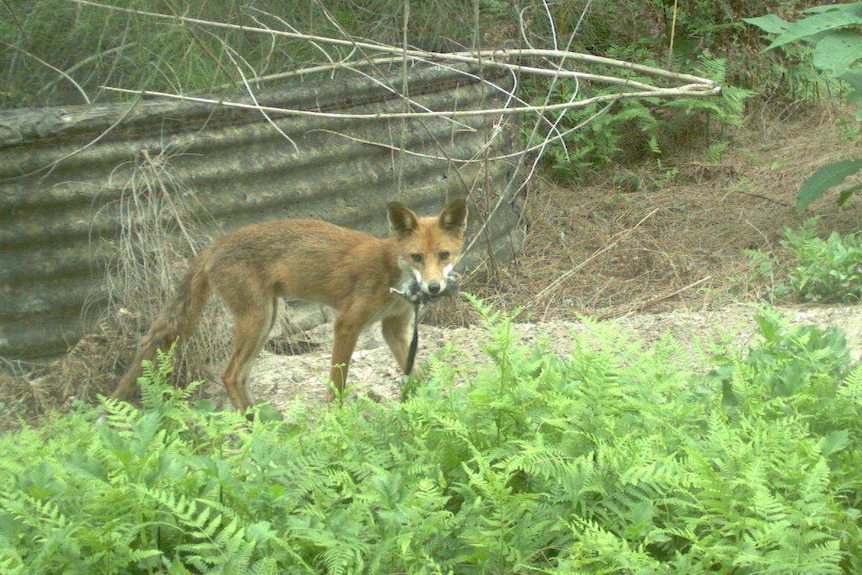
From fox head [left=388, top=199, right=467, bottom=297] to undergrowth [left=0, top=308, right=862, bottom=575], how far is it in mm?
2557

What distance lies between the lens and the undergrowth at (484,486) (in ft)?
10.5

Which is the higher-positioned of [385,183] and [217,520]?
[217,520]

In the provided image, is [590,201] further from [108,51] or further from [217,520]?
[217,520]

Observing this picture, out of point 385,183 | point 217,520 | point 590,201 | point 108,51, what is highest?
point 108,51

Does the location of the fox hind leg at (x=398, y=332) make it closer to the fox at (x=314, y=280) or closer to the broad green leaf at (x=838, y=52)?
the fox at (x=314, y=280)

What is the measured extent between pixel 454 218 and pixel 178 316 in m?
1.96

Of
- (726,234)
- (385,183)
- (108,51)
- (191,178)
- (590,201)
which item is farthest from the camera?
(590,201)

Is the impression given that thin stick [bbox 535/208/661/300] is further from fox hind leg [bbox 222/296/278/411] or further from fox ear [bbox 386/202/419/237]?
fox hind leg [bbox 222/296/278/411]

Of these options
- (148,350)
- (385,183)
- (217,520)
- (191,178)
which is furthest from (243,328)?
(217,520)

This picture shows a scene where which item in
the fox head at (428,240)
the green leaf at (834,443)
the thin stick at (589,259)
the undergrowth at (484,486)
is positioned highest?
the green leaf at (834,443)

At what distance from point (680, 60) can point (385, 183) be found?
174 inches

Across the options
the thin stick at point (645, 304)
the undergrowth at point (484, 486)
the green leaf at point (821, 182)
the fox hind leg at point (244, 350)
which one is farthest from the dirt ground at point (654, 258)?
the undergrowth at point (484, 486)

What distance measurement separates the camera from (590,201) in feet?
34.3

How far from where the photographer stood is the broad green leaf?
7887 mm
